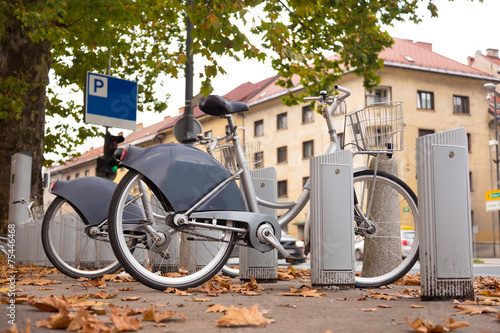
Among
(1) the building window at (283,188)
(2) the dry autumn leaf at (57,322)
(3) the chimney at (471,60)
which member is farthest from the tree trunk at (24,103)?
(3) the chimney at (471,60)

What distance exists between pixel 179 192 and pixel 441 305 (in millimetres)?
1970

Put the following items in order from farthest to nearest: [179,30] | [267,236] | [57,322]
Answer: [179,30]
[267,236]
[57,322]

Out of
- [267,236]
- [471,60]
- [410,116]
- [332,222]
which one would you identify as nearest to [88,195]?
[267,236]

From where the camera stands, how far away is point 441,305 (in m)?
3.67

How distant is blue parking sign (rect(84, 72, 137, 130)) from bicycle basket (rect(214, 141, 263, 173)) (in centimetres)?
306

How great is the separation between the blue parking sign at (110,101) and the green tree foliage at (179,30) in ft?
2.23

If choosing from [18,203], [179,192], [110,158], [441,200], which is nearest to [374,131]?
[441,200]

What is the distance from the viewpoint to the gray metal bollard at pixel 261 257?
5.67 m

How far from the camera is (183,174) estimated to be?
4.48 meters

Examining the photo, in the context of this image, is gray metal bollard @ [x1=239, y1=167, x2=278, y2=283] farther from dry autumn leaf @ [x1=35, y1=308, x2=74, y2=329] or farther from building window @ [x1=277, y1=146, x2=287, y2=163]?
building window @ [x1=277, y1=146, x2=287, y2=163]

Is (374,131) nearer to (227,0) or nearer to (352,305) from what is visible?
(352,305)

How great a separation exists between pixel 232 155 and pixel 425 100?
3268 centimetres

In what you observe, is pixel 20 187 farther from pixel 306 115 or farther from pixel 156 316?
pixel 306 115

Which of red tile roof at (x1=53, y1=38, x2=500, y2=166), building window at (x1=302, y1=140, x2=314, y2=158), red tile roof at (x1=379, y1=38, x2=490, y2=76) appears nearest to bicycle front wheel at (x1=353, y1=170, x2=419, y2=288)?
red tile roof at (x1=53, y1=38, x2=500, y2=166)
